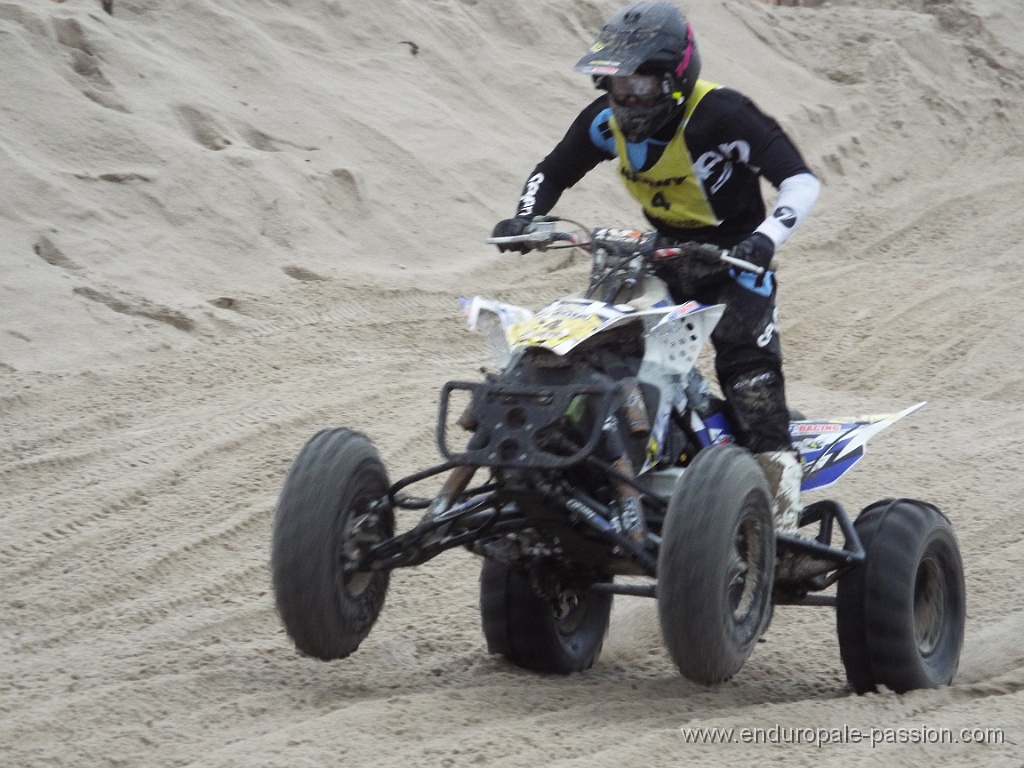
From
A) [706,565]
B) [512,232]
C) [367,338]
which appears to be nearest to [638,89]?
[512,232]

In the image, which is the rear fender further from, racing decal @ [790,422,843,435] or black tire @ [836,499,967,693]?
black tire @ [836,499,967,693]

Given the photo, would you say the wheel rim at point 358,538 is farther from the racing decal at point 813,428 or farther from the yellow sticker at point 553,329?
the racing decal at point 813,428

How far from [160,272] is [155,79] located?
249 centimetres

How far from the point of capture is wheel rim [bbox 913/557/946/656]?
17.0ft

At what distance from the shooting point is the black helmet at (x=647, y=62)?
4.68 m

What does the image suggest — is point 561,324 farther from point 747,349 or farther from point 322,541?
point 322,541

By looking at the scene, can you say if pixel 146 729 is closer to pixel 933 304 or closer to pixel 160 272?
pixel 160 272

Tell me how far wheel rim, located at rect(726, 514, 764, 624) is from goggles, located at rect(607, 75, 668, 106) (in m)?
1.46

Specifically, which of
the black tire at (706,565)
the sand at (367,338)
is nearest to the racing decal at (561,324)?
the black tire at (706,565)

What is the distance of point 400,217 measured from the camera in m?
11.5

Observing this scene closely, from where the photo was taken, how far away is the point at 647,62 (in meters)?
4.68

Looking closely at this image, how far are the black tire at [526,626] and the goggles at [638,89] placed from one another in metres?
1.68

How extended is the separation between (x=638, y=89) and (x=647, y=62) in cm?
10

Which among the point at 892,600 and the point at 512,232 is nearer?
the point at 892,600
